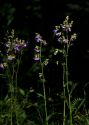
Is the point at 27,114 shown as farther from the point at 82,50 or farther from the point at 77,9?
the point at 77,9

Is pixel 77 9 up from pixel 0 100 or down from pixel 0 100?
up

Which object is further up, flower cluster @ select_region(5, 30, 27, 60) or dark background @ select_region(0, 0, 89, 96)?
dark background @ select_region(0, 0, 89, 96)

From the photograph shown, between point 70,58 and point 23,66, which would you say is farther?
point 23,66

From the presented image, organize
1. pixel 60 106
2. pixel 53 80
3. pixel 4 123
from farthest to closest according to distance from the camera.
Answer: pixel 53 80 → pixel 60 106 → pixel 4 123

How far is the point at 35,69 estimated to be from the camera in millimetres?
4906

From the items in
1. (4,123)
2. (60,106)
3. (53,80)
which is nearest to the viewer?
(4,123)

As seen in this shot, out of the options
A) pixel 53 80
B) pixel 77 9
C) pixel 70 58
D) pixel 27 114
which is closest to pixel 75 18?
pixel 77 9

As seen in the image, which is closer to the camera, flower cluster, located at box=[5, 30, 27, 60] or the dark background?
flower cluster, located at box=[5, 30, 27, 60]

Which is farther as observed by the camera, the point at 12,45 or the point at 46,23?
the point at 46,23

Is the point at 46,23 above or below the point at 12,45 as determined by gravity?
above

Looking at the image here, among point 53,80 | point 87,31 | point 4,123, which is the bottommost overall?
point 4,123

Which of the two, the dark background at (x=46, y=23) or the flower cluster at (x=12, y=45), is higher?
the dark background at (x=46, y=23)

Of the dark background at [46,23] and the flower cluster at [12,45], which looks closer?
the flower cluster at [12,45]

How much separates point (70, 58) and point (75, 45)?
0.46ft
